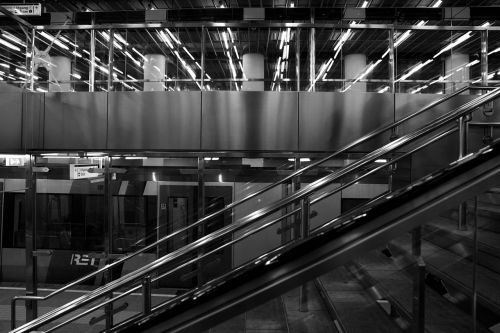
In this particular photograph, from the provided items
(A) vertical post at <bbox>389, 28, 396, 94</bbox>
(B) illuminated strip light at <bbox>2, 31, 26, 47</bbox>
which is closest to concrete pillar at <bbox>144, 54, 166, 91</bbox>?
(B) illuminated strip light at <bbox>2, 31, 26, 47</bbox>

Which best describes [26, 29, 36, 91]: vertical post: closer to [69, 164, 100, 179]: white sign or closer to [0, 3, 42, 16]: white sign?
[69, 164, 100, 179]: white sign

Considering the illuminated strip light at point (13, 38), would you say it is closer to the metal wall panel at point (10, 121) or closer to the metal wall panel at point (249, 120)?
the metal wall panel at point (10, 121)

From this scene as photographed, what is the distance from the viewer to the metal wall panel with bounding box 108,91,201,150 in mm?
4934

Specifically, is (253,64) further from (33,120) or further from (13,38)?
(33,120)

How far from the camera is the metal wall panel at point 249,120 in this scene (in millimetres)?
4875

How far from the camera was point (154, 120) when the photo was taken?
5.00m

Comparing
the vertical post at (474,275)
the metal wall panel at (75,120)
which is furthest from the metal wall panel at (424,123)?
the metal wall panel at (75,120)

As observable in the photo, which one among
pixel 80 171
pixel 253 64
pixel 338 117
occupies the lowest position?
pixel 80 171

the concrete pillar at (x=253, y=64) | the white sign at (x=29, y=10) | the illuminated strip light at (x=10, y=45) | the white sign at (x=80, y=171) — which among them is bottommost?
the white sign at (x=80, y=171)

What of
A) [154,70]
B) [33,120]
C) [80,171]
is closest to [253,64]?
[154,70]

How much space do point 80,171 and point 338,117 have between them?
153 inches

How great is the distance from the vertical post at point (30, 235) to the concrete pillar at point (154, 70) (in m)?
2.51

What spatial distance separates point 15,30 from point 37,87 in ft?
2.81

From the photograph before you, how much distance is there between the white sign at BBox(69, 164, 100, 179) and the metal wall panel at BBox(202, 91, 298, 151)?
1.94 meters
